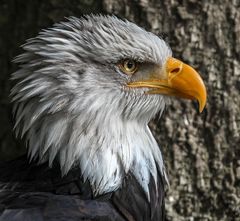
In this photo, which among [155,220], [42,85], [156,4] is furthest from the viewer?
[156,4]

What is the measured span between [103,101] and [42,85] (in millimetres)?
407

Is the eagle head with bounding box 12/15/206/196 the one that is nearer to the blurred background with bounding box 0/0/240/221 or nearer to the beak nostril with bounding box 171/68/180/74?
the beak nostril with bounding box 171/68/180/74

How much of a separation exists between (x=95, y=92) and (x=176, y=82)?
0.55 metres

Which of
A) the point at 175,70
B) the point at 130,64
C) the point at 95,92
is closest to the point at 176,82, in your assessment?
the point at 175,70

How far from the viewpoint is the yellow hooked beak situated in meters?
5.43

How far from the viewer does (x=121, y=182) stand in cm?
542

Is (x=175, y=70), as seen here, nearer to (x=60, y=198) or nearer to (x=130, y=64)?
(x=130, y=64)

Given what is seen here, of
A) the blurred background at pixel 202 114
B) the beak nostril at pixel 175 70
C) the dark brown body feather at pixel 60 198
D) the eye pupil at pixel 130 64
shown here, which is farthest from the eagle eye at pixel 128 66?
the blurred background at pixel 202 114

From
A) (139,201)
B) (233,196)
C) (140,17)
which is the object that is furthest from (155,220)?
(140,17)

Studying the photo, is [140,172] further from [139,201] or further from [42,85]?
[42,85]

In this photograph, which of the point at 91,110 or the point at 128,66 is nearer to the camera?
the point at 91,110

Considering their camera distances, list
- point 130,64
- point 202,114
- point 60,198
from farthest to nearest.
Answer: point 202,114 → point 130,64 → point 60,198

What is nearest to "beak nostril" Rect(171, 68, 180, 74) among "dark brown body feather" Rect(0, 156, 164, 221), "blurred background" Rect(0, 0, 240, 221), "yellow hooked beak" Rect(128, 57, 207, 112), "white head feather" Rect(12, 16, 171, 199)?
"yellow hooked beak" Rect(128, 57, 207, 112)

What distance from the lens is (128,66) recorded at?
17.9 feet
